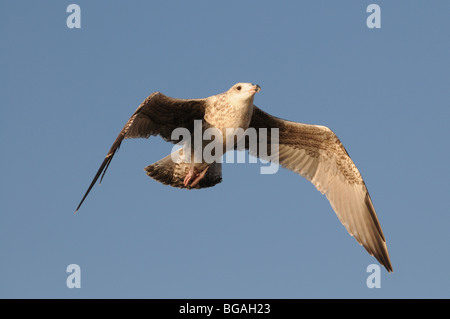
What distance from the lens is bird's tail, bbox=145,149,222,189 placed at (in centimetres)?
1120

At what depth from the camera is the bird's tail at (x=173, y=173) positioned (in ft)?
36.8

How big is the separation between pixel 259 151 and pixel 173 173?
1.88 metres

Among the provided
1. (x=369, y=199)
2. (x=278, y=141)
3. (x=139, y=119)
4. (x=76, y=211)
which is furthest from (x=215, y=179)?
(x=76, y=211)

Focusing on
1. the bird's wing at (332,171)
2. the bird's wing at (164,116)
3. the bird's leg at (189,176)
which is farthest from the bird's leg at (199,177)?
the bird's wing at (332,171)

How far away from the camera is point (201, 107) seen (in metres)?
10.2

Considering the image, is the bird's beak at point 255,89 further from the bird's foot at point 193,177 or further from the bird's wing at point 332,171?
the bird's foot at point 193,177

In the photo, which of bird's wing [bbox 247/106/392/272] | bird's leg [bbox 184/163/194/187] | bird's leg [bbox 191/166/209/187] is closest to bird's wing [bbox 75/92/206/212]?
bird's leg [bbox 184/163/194/187]

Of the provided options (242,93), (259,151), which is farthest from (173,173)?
(242,93)

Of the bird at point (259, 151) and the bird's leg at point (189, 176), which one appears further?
the bird's leg at point (189, 176)

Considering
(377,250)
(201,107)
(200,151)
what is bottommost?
(377,250)

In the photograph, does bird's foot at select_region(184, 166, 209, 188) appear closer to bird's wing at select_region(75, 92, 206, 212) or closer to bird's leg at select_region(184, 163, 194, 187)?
bird's leg at select_region(184, 163, 194, 187)

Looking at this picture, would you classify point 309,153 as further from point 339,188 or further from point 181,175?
point 181,175

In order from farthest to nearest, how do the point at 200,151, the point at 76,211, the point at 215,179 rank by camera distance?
the point at 215,179 → the point at 200,151 → the point at 76,211

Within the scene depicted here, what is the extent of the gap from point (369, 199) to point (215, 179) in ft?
10.1
